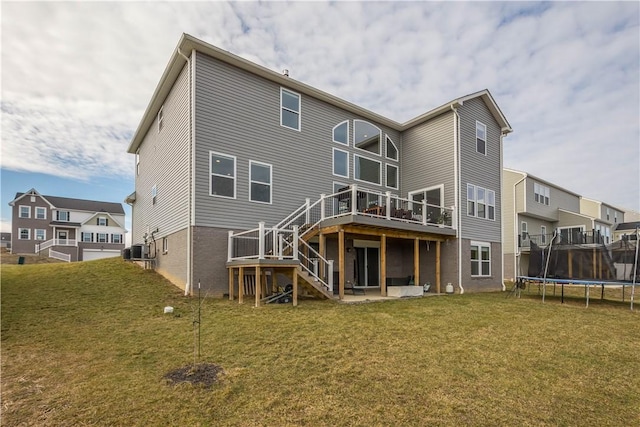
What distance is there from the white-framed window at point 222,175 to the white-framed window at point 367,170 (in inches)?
225

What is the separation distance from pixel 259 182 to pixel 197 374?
8172 millimetres

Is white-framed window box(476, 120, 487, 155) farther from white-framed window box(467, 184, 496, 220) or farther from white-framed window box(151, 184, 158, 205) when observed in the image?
white-framed window box(151, 184, 158, 205)

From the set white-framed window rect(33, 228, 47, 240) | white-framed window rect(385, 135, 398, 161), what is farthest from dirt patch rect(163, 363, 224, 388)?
white-framed window rect(33, 228, 47, 240)

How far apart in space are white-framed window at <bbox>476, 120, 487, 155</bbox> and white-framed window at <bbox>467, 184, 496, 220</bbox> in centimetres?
191

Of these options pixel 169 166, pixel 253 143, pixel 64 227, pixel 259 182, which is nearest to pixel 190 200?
pixel 259 182

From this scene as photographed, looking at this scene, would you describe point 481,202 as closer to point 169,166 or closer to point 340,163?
point 340,163

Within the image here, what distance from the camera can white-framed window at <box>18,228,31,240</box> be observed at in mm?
33719

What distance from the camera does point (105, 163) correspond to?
24047 mm

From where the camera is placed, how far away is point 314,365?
4.93 metres

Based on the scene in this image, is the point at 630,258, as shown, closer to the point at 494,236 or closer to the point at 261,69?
the point at 494,236

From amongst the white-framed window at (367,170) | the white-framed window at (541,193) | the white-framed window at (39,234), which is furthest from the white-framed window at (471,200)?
the white-framed window at (39,234)

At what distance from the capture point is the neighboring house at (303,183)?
10656 mm

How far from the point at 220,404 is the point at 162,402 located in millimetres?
652

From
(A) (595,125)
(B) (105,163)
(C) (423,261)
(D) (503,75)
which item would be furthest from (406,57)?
(B) (105,163)
